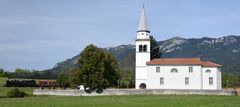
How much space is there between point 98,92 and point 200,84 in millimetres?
19703

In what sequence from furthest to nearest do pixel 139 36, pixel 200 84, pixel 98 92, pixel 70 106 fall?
1. pixel 139 36
2. pixel 200 84
3. pixel 98 92
4. pixel 70 106

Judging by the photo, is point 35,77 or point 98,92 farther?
point 35,77

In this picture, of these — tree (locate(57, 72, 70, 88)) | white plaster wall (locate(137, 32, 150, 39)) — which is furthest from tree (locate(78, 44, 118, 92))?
tree (locate(57, 72, 70, 88))

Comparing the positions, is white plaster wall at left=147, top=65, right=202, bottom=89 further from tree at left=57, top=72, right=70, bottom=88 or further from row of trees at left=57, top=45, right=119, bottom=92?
tree at left=57, top=72, right=70, bottom=88

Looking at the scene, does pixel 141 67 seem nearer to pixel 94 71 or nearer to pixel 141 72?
pixel 141 72

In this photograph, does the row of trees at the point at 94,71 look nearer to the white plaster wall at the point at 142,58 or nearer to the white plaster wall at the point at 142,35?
the white plaster wall at the point at 142,58

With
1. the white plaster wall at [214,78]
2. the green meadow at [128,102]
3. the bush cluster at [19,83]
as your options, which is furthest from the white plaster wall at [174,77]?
the green meadow at [128,102]

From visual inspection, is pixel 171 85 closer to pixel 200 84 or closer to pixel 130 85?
pixel 200 84

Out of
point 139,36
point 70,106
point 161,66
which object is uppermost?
point 139,36

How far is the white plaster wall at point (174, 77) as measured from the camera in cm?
8525

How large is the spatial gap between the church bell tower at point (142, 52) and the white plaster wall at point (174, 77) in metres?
2.10

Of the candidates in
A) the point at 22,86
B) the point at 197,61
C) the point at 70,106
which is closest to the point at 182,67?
the point at 197,61

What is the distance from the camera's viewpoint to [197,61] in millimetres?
86000

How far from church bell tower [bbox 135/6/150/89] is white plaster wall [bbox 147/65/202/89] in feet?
6.90
